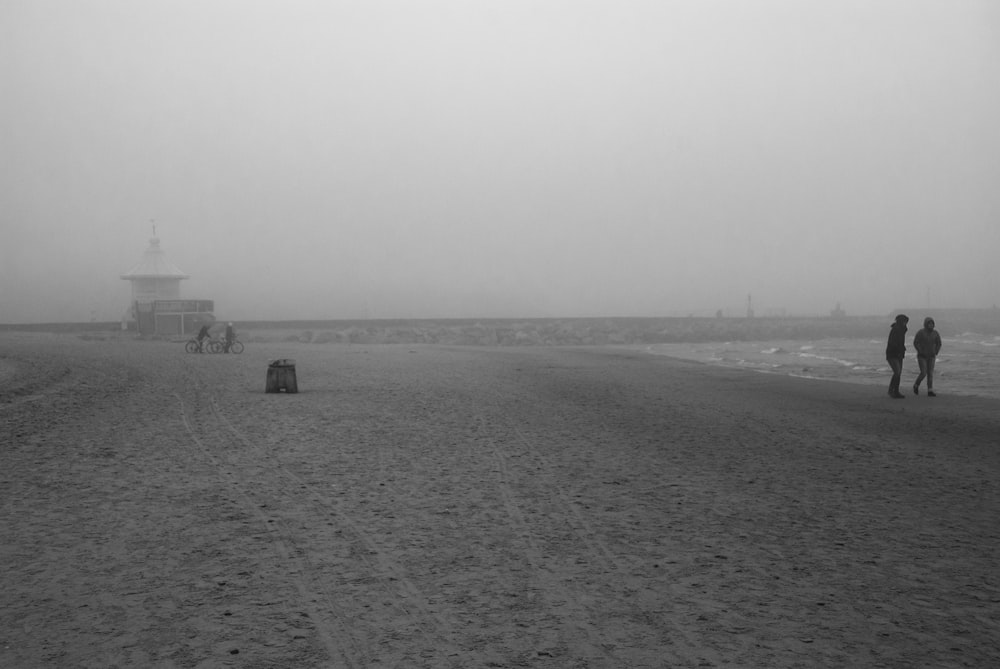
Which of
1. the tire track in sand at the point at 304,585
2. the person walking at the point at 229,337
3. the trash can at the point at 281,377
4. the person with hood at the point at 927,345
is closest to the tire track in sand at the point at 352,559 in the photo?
the tire track in sand at the point at 304,585

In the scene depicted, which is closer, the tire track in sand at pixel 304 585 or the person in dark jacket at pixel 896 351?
the tire track in sand at pixel 304 585

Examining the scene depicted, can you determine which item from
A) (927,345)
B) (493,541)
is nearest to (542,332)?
(927,345)

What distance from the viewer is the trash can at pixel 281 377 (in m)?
17.3

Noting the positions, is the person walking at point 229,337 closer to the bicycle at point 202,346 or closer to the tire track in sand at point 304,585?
the bicycle at point 202,346

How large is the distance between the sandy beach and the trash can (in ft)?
12.5

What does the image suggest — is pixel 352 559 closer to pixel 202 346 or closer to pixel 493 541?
pixel 493 541

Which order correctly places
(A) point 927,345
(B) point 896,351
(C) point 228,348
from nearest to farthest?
(A) point 927,345 < (B) point 896,351 < (C) point 228,348

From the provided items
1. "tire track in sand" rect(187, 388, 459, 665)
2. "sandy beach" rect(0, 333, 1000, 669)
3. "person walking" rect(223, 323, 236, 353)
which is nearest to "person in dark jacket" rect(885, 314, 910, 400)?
"sandy beach" rect(0, 333, 1000, 669)

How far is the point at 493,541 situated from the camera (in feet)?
20.2

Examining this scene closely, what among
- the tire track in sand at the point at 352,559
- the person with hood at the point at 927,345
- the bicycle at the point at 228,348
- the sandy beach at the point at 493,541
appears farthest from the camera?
the bicycle at the point at 228,348

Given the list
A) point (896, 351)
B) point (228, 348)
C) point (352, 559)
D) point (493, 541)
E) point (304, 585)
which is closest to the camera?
point (304, 585)

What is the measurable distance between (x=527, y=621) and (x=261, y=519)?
3.10 meters

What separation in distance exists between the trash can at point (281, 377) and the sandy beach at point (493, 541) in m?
3.82

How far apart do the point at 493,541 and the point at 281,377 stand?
12.2m
